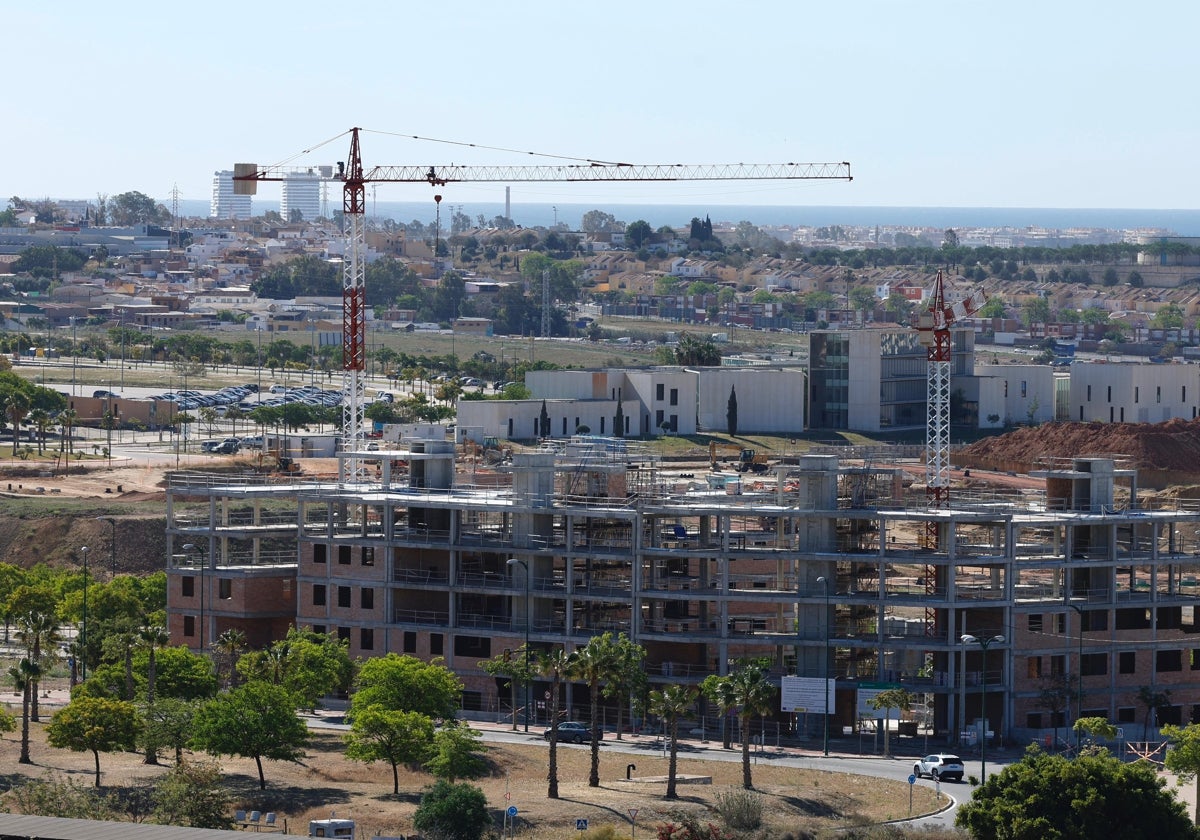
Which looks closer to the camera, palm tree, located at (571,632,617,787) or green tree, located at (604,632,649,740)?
palm tree, located at (571,632,617,787)

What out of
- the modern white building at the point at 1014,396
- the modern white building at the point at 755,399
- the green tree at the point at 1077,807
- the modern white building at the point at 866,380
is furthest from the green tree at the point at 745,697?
the modern white building at the point at 1014,396

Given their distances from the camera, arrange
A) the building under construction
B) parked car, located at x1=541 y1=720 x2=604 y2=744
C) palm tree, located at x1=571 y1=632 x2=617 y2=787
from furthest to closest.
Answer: the building under construction → parked car, located at x1=541 y1=720 x2=604 y2=744 → palm tree, located at x1=571 y1=632 x2=617 y2=787

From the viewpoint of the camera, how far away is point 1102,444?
174250 mm

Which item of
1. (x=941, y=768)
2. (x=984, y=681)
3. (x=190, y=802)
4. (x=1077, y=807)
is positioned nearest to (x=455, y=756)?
(x=190, y=802)

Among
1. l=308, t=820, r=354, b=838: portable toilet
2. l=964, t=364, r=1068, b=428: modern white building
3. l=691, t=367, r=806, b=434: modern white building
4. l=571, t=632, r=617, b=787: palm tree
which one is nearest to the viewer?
l=308, t=820, r=354, b=838: portable toilet

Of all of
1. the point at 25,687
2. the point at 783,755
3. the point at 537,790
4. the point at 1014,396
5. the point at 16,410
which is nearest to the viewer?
the point at 537,790

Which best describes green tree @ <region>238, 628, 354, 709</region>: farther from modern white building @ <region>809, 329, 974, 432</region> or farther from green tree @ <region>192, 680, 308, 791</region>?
modern white building @ <region>809, 329, 974, 432</region>

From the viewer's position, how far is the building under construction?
289ft

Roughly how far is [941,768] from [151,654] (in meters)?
27.4

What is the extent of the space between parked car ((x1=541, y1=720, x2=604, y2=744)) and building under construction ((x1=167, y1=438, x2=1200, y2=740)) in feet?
14.6

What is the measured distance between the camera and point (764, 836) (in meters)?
69.7

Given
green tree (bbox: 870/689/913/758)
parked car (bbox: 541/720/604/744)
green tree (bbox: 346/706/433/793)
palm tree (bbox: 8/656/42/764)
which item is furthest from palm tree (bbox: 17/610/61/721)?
green tree (bbox: 870/689/913/758)

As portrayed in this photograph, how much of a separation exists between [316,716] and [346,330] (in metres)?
37.2

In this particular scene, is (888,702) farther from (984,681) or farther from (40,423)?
(40,423)
